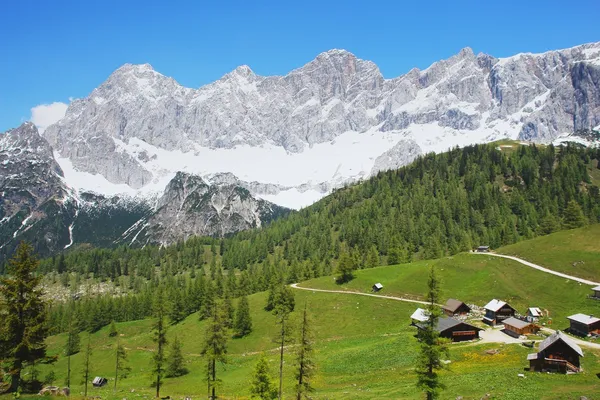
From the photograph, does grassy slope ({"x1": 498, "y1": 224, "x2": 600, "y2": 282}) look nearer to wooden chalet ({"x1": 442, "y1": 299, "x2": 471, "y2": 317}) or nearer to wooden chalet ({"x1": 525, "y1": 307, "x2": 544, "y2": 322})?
wooden chalet ({"x1": 525, "y1": 307, "x2": 544, "y2": 322})

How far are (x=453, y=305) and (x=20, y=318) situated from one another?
7647 cm

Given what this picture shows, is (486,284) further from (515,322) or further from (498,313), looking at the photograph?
(515,322)

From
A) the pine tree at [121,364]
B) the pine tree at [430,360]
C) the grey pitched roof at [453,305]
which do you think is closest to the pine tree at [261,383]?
the pine tree at [430,360]

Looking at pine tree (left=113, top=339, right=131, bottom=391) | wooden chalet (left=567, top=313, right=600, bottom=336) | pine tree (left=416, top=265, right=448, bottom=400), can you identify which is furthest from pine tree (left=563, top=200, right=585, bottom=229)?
pine tree (left=113, top=339, right=131, bottom=391)

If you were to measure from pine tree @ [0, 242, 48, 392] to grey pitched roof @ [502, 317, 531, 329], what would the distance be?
2666 inches

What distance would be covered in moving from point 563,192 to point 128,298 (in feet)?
628

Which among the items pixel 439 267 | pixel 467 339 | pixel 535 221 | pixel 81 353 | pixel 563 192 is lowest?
pixel 81 353

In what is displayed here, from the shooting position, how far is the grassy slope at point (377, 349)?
48.1 metres

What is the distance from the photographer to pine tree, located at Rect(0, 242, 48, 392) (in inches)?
1248

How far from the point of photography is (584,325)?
65.0 m

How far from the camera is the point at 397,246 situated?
14575cm

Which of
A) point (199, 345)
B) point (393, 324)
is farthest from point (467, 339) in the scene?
point (199, 345)

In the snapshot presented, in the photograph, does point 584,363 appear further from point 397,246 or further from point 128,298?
point 128,298

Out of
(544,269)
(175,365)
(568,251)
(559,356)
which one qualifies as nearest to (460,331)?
(559,356)
